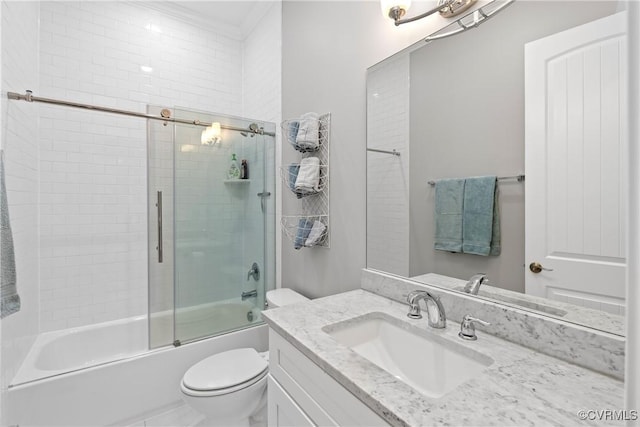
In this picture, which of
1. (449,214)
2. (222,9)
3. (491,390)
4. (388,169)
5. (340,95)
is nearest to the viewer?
(491,390)

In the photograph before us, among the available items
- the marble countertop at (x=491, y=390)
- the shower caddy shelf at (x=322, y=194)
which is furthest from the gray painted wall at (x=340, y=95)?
the marble countertop at (x=491, y=390)

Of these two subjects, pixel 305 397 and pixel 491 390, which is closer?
pixel 491 390

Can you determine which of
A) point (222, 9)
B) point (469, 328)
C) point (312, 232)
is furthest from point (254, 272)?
point (222, 9)

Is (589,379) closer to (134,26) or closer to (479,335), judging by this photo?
(479,335)

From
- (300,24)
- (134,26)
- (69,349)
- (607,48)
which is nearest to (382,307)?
(607,48)

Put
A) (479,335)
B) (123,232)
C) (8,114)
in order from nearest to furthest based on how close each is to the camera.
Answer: (479,335) → (8,114) → (123,232)

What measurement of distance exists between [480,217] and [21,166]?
243 centimetres

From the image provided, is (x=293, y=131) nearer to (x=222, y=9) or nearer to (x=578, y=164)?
(x=578, y=164)

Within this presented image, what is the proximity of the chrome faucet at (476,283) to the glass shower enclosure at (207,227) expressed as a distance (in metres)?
1.55

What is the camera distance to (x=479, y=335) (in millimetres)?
941

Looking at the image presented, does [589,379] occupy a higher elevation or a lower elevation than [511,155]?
lower

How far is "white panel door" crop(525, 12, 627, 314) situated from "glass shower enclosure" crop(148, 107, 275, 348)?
175 cm

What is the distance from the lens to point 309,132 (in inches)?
68.3

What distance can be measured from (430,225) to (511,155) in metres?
0.40
